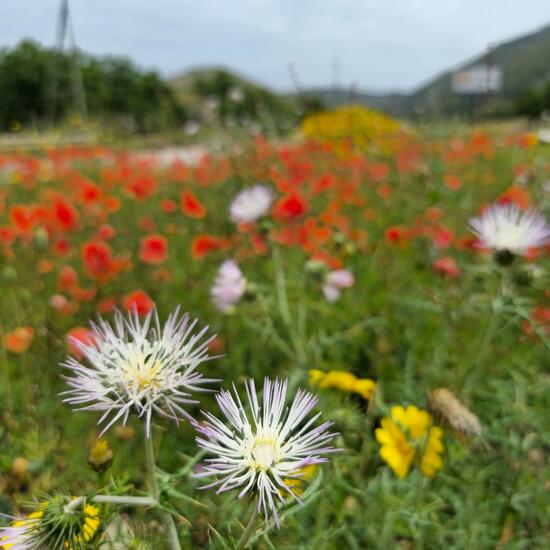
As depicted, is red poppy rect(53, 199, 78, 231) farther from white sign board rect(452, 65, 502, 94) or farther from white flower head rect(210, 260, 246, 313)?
white sign board rect(452, 65, 502, 94)

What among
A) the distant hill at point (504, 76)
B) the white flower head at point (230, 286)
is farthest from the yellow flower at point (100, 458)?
the distant hill at point (504, 76)

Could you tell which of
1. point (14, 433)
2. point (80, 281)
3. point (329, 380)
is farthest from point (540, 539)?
point (80, 281)

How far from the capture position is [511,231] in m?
1.10

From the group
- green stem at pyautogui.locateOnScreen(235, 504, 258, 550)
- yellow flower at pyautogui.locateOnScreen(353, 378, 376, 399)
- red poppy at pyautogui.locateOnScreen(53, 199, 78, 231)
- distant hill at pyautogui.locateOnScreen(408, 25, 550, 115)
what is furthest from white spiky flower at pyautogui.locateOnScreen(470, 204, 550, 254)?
red poppy at pyautogui.locateOnScreen(53, 199, 78, 231)

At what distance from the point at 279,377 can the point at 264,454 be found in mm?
952

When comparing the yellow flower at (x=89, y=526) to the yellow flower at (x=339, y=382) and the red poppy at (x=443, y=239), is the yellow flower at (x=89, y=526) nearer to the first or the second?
the yellow flower at (x=339, y=382)

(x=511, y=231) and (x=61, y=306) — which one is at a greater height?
(x=511, y=231)

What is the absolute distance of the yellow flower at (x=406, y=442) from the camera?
2.84ft

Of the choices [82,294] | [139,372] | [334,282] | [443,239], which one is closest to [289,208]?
[334,282]

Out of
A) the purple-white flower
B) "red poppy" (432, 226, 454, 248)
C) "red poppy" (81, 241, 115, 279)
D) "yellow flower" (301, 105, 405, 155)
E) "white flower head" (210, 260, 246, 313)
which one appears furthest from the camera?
"yellow flower" (301, 105, 405, 155)

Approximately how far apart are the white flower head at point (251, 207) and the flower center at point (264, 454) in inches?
43.0

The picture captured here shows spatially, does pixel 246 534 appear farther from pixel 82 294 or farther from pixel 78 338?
pixel 82 294

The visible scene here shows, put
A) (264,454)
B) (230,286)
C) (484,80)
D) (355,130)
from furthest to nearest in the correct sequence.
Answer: (355,130) < (484,80) < (230,286) < (264,454)

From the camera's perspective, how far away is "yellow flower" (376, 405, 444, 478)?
865mm
